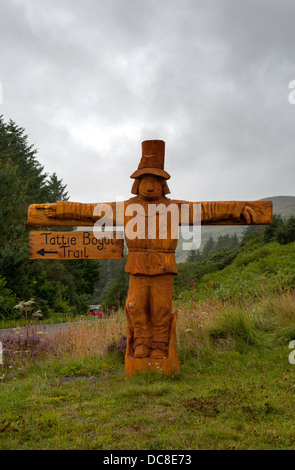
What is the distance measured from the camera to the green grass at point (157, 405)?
9.79 ft

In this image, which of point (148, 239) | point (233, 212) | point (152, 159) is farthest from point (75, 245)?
point (233, 212)

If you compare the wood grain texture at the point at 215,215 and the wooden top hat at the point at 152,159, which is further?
the wood grain texture at the point at 215,215

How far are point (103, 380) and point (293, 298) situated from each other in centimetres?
406

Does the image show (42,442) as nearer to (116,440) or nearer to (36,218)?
(116,440)

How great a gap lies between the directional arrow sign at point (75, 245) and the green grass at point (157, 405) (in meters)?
1.57

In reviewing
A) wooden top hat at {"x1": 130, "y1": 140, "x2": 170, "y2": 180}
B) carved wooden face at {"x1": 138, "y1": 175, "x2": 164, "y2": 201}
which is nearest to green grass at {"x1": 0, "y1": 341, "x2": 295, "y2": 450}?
carved wooden face at {"x1": 138, "y1": 175, "x2": 164, "y2": 201}

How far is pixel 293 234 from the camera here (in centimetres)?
1562

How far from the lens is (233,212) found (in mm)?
4914

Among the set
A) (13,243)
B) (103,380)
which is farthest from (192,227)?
(13,243)

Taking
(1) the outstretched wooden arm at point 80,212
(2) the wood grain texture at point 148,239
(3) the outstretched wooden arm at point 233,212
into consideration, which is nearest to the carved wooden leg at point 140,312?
(2) the wood grain texture at point 148,239

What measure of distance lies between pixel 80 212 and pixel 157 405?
2.63m

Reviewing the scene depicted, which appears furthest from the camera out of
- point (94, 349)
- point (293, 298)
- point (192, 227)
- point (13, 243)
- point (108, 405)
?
point (13, 243)

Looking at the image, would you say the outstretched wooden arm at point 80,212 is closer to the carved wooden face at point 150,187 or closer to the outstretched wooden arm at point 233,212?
the carved wooden face at point 150,187

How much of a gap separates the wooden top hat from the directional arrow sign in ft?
3.27
